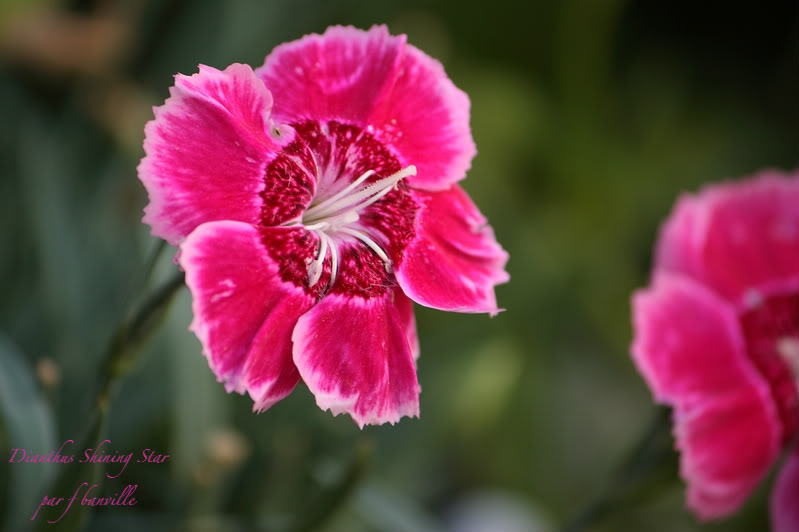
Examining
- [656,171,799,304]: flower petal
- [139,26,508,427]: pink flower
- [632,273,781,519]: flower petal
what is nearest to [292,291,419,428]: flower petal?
[139,26,508,427]: pink flower

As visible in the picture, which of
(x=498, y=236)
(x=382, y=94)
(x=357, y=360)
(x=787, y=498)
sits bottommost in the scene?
(x=498, y=236)

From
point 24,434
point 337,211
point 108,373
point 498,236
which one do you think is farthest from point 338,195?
point 498,236

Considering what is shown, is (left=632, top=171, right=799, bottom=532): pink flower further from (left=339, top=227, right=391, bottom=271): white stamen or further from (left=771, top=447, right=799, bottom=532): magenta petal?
(left=339, top=227, right=391, bottom=271): white stamen

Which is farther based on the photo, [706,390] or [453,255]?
[706,390]

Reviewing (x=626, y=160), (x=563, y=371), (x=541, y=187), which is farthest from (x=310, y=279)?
(x=626, y=160)

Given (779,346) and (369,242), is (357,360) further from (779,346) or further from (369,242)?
(779,346)
